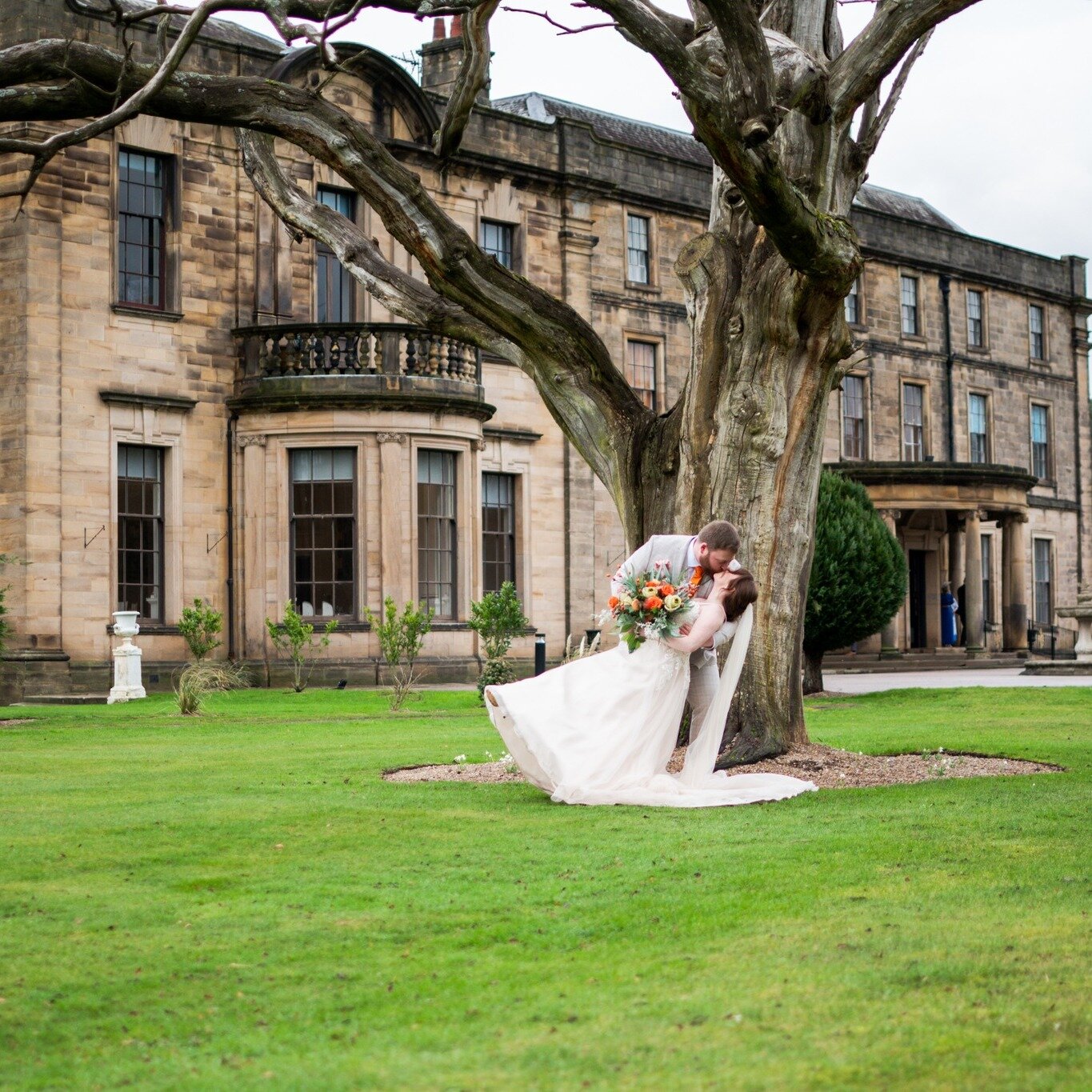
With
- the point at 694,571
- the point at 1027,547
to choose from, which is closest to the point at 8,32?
the point at 694,571

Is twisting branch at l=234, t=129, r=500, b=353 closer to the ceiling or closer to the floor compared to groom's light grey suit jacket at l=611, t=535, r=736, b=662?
closer to the ceiling

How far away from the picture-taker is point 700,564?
34.7 ft

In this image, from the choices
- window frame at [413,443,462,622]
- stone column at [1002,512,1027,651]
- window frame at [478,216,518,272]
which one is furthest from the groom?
stone column at [1002,512,1027,651]

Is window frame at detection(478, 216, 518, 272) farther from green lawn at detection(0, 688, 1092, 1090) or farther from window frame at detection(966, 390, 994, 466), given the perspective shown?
green lawn at detection(0, 688, 1092, 1090)

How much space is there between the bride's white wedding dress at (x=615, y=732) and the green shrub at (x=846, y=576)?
44.1ft

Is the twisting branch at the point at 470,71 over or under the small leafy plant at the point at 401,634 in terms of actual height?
over

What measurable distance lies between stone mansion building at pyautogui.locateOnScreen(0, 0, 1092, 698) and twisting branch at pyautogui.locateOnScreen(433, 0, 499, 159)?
9.11m

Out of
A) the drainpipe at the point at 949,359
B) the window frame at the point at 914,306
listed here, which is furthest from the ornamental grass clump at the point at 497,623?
→ the drainpipe at the point at 949,359

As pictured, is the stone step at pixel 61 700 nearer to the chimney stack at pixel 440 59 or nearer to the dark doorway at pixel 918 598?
the chimney stack at pixel 440 59

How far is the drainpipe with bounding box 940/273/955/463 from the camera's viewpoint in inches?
1682

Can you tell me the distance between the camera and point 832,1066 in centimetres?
436

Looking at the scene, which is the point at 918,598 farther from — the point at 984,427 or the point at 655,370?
the point at 655,370

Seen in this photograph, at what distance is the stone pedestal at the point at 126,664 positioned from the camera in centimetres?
2289

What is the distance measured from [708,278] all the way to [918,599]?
3019cm
